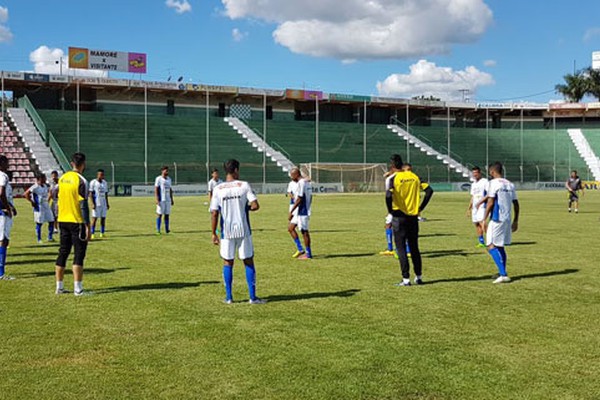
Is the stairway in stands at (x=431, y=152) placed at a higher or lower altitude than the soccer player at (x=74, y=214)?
higher

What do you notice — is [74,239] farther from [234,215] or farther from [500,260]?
[500,260]

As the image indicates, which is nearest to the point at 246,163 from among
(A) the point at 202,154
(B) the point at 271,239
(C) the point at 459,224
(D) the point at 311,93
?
(A) the point at 202,154

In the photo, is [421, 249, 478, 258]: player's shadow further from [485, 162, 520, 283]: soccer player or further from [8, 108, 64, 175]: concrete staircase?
[8, 108, 64, 175]: concrete staircase

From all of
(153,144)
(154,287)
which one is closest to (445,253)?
(154,287)

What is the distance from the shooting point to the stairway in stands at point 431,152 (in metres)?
65.5

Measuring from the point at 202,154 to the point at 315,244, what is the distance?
4137 cm

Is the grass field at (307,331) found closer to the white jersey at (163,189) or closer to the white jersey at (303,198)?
the white jersey at (303,198)

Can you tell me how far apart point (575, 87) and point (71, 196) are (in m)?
95.0

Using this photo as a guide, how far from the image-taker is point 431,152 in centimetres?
6906

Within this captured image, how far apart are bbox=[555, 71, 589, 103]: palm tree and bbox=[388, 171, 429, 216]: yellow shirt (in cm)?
9157

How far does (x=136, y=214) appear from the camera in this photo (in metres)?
28.7

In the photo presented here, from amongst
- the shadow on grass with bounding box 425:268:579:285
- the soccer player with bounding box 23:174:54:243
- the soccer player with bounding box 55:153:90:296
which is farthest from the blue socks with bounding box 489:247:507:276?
the soccer player with bounding box 23:174:54:243

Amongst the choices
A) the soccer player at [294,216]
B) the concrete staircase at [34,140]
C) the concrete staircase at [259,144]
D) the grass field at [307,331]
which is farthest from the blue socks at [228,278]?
the concrete staircase at [259,144]

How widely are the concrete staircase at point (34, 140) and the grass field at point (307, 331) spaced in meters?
36.7
